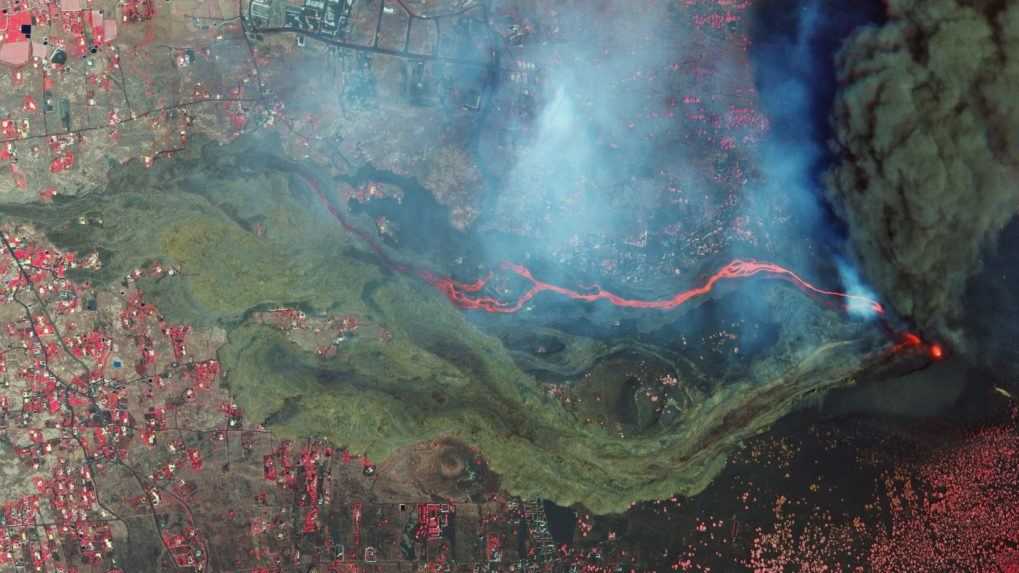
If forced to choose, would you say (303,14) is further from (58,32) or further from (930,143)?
(930,143)

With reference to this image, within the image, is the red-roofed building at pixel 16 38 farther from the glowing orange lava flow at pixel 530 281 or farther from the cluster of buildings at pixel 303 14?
the glowing orange lava flow at pixel 530 281

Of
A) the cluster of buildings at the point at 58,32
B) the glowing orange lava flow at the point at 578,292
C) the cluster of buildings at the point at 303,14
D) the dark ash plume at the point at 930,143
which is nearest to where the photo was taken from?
the dark ash plume at the point at 930,143

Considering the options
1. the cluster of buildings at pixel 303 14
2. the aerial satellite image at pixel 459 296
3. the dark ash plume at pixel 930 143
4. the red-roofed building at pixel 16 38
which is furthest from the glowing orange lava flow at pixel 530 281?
the red-roofed building at pixel 16 38

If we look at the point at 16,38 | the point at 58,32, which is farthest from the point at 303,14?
the point at 16,38

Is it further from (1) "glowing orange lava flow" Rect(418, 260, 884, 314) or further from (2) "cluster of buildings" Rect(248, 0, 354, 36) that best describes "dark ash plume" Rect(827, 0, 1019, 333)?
(2) "cluster of buildings" Rect(248, 0, 354, 36)

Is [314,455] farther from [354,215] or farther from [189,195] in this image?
[189,195]

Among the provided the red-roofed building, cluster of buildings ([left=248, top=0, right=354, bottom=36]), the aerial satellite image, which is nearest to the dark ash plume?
the aerial satellite image
